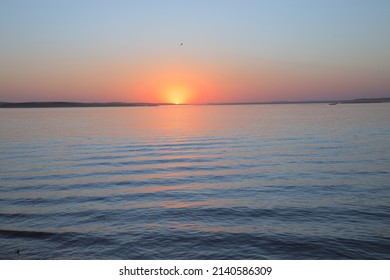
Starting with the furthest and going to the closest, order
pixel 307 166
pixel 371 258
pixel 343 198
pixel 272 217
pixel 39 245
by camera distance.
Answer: pixel 307 166 → pixel 343 198 → pixel 272 217 → pixel 39 245 → pixel 371 258

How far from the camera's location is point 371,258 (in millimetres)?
12547

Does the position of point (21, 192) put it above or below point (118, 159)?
below

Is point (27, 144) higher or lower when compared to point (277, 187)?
higher

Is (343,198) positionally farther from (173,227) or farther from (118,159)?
(118,159)

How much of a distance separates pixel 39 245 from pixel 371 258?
38.5ft

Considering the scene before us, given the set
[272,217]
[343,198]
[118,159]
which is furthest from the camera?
[118,159]

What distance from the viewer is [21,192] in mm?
21906

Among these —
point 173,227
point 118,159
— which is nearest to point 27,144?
point 118,159

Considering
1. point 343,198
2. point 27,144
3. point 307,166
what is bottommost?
point 343,198

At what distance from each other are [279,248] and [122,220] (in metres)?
7.01

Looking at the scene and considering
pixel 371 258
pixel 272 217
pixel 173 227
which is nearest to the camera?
pixel 371 258

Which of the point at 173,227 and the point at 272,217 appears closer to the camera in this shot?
the point at 173,227

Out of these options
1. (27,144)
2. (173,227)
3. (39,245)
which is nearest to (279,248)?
(173,227)
